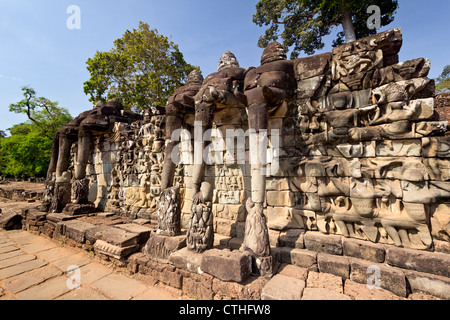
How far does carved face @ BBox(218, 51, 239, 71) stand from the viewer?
14.3 feet

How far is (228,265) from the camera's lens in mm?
2533

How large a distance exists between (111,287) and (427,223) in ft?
15.8

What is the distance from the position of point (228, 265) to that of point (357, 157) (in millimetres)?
2621

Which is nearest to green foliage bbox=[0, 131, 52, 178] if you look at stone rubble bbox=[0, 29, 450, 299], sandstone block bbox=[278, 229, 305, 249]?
stone rubble bbox=[0, 29, 450, 299]

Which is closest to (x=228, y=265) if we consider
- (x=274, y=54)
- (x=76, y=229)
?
(x=274, y=54)

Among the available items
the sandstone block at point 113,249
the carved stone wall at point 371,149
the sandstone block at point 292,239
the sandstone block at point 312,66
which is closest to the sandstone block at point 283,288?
the sandstone block at point 292,239

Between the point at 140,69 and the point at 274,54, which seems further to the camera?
the point at 140,69

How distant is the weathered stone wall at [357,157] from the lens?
101 inches

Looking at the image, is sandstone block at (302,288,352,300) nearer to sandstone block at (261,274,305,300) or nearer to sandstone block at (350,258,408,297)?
sandstone block at (261,274,305,300)

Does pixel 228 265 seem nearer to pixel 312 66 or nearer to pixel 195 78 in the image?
pixel 312 66

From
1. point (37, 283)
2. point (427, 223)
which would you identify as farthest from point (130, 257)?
point (427, 223)
